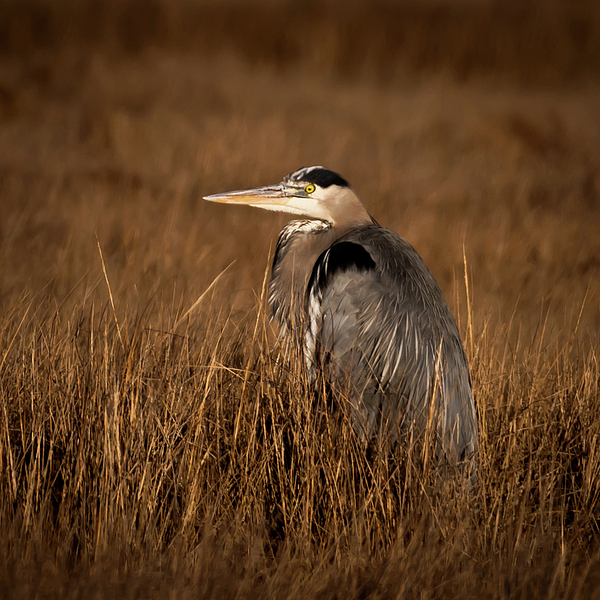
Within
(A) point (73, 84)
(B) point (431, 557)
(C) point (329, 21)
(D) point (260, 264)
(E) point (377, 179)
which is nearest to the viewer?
(B) point (431, 557)

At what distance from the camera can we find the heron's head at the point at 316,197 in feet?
11.4

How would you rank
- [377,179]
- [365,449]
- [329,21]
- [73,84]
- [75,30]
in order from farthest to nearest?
[329,21] → [75,30] → [73,84] → [377,179] → [365,449]

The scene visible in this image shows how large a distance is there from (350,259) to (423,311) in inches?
13.7

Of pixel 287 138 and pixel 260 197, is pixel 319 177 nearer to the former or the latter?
pixel 260 197

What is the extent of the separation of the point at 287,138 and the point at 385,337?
794cm

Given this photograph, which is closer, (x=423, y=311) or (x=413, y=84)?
(x=423, y=311)

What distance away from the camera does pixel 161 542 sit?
2.17m

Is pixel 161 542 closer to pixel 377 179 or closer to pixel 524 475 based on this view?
pixel 524 475

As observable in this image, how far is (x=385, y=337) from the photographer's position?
2945mm

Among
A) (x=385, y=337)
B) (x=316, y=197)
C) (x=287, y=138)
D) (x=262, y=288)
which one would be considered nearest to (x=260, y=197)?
(x=316, y=197)

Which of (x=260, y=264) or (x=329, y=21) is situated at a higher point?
(x=329, y=21)

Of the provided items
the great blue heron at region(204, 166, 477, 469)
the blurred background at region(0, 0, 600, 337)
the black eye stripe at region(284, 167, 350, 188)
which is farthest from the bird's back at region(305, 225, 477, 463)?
the blurred background at region(0, 0, 600, 337)

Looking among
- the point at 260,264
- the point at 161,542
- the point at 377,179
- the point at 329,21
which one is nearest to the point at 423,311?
the point at 161,542

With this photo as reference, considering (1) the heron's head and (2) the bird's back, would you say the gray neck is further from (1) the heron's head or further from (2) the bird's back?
(2) the bird's back
